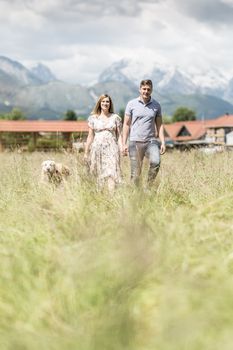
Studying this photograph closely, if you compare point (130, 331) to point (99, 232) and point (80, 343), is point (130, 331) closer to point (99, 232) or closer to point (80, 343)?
point (80, 343)

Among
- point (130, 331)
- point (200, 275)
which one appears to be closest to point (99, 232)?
point (200, 275)

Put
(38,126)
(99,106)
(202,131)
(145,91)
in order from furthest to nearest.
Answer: (202,131) → (38,126) → (99,106) → (145,91)

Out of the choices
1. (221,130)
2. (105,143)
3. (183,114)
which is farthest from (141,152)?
(183,114)

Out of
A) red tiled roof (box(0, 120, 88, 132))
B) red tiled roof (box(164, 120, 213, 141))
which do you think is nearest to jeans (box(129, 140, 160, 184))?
red tiled roof (box(0, 120, 88, 132))

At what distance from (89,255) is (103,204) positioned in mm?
1581

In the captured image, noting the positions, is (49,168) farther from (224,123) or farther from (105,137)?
(224,123)

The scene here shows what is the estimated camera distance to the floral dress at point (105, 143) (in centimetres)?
761

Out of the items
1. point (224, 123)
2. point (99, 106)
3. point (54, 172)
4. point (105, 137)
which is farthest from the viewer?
point (224, 123)

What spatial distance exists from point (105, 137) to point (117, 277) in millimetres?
4995

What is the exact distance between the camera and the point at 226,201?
4215mm

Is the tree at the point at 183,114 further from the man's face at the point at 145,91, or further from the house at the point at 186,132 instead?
the man's face at the point at 145,91

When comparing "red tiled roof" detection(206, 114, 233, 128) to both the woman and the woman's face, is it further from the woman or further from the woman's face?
the woman's face

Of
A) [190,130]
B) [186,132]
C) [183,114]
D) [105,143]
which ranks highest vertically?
[183,114]

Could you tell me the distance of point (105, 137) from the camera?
7.75 metres
